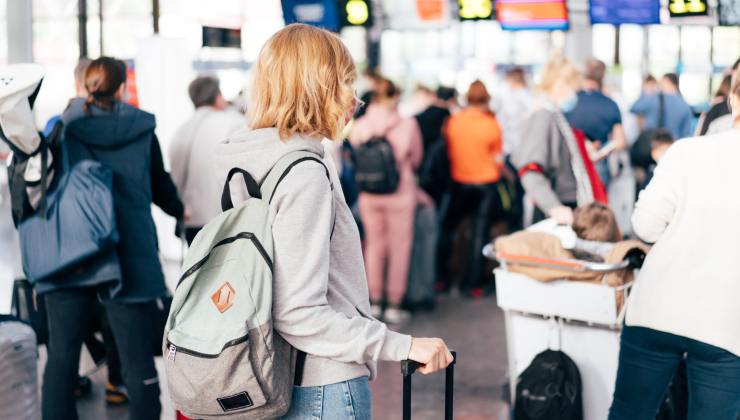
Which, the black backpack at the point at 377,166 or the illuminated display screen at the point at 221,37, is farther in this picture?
the illuminated display screen at the point at 221,37

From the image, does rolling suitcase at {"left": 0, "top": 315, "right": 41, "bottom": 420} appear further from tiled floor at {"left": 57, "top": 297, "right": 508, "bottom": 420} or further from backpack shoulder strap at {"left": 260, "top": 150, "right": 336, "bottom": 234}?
backpack shoulder strap at {"left": 260, "top": 150, "right": 336, "bottom": 234}

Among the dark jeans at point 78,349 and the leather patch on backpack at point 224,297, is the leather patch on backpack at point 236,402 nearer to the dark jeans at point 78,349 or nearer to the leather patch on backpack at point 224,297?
the leather patch on backpack at point 224,297

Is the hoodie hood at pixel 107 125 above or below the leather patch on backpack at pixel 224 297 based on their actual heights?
above

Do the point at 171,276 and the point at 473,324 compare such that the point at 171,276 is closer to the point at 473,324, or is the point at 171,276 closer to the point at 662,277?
the point at 473,324

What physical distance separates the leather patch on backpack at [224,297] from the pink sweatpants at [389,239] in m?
5.84

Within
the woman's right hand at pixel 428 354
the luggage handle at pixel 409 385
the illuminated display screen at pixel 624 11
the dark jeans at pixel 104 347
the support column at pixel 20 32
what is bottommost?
the dark jeans at pixel 104 347

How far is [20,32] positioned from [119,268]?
3483 millimetres

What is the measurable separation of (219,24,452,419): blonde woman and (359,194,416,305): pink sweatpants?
5699mm

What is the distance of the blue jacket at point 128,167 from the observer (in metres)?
4.46

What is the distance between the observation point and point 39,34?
493 inches

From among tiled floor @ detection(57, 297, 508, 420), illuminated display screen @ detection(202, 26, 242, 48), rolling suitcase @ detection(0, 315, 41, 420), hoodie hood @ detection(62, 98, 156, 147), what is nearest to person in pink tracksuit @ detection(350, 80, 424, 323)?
tiled floor @ detection(57, 297, 508, 420)

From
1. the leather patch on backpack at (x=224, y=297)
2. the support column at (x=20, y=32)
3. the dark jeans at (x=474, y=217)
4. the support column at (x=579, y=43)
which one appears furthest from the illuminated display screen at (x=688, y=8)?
the support column at (x=579, y=43)

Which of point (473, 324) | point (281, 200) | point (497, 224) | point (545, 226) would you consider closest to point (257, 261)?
point (281, 200)

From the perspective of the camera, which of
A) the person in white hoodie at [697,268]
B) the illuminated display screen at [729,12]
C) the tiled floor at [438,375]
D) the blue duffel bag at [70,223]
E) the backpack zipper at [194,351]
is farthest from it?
the illuminated display screen at [729,12]
